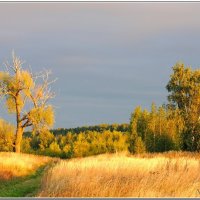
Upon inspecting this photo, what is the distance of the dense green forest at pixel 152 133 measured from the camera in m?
46.5

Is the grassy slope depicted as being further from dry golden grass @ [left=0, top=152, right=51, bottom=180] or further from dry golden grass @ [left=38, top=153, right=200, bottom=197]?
dry golden grass @ [left=38, top=153, right=200, bottom=197]

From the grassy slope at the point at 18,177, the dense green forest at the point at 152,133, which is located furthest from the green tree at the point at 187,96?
the grassy slope at the point at 18,177

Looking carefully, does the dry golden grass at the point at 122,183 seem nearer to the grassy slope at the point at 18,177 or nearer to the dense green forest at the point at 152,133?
the grassy slope at the point at 18,177

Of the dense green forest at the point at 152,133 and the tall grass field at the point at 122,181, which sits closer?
the tall grass field at the point at 122,181

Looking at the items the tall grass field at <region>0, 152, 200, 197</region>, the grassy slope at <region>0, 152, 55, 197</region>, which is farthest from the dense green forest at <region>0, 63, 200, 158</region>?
the tall grass field at <region>0, 152, 200, 197</region>

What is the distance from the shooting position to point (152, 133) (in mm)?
48531

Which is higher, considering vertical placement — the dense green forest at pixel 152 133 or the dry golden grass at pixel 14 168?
the dense green forest at pixel 152 133

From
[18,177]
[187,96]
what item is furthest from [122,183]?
[187,96]

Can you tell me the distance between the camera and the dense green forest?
46.5 meters

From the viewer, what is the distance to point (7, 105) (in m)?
44.5

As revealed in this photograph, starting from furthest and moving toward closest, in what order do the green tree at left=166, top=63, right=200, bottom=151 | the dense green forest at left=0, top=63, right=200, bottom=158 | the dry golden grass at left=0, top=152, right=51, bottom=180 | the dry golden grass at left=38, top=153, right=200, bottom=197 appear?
1. the green tree at left=166, top=63, right=200, bottom=151
2. the dense green forest at left=0, top=63, right=200, bottom=158
3. the dry golden grass at left=0, top=152, right=51, bottom=180
4. the dry golden grass at left=38, top=153, right=200, bottom=197

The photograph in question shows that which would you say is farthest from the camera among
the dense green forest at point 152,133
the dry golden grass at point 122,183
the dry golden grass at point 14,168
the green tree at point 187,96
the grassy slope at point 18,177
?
the green tree at point 187,96

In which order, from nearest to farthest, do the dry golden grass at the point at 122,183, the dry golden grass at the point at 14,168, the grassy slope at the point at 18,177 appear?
the dry golden grass at the point at 122,183 → the grassy slope at the point at 18,177 → the dry golden grass at the point at 14,168

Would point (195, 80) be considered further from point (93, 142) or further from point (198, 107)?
point (93, 142)
